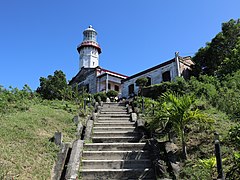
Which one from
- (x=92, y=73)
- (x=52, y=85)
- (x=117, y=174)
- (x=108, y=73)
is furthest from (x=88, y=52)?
(x=117, y=174)

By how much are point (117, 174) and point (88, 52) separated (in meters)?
34.1

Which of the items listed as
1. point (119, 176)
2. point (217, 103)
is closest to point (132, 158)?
point (119, 176)

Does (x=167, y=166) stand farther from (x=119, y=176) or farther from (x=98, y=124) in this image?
(x=98, y=124)

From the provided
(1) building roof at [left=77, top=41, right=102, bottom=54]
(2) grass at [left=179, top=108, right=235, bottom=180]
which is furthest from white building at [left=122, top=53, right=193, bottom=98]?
(1) building roof at [left=77, top=41, right=102, bottom=54]

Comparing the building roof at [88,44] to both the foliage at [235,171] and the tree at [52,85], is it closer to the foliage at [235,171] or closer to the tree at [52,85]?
the tree at [52,85]

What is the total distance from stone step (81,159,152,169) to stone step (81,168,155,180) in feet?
0.83

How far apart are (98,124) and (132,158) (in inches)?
117

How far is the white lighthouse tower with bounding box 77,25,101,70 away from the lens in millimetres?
37156

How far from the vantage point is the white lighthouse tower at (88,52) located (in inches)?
1463

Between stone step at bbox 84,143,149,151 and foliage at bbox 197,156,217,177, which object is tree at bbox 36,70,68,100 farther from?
foliage at bbox 197,156,217,177

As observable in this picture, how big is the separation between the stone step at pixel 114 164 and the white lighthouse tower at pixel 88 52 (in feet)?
105

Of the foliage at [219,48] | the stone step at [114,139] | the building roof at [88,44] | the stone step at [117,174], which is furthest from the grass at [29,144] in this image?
the building roof at [88,44]

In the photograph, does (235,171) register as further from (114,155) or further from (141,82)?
(141,82)

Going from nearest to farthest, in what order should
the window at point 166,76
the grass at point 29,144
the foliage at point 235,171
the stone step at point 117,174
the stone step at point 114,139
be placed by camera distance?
1. the foliage at point 235,171
2. the grass at point 29,144
3. the stone step at point 117,174
4. the stone step at point 114,139
5. the window at point 166,76
